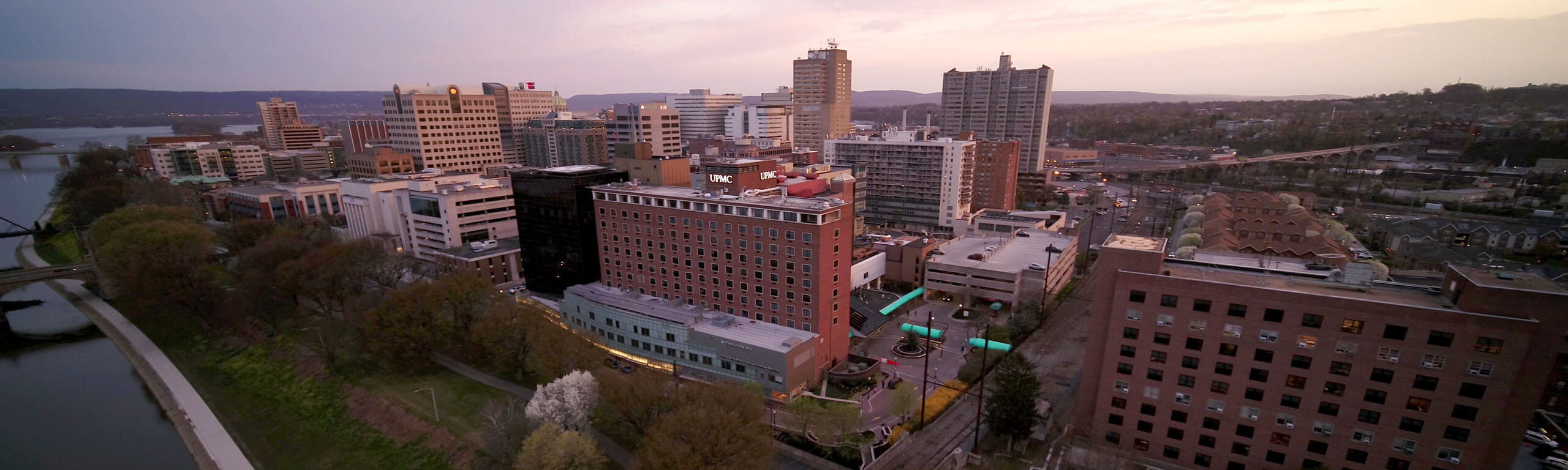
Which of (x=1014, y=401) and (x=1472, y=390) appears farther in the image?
(x=1014, y=401)

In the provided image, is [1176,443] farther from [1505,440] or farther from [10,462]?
[10,462]

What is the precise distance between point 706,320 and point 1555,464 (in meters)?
49.1

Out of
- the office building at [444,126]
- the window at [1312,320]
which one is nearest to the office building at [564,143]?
the office building at [444,126]

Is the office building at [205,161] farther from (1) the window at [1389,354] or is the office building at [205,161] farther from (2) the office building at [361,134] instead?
(1) the window at [1389,354]

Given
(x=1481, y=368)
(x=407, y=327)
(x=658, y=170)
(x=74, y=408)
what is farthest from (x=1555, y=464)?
(x=74, y=408)

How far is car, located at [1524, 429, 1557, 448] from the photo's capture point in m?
32.4

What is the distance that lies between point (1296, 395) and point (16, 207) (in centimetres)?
19166

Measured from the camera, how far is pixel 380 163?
9519 cm

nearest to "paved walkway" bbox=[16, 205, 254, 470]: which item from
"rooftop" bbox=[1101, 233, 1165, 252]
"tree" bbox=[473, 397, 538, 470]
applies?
"tree" bbox=[473, 397, 538, 470]

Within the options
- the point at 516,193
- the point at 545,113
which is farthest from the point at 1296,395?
the point at 545,113

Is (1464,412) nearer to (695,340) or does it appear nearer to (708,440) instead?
(708,440)

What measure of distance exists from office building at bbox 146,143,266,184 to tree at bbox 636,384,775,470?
137102 mm

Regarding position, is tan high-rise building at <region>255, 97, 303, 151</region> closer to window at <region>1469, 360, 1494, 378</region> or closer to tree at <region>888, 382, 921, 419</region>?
tree at <region>888, 382, 921, 419</region>

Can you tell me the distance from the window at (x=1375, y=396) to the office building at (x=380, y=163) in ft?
375
